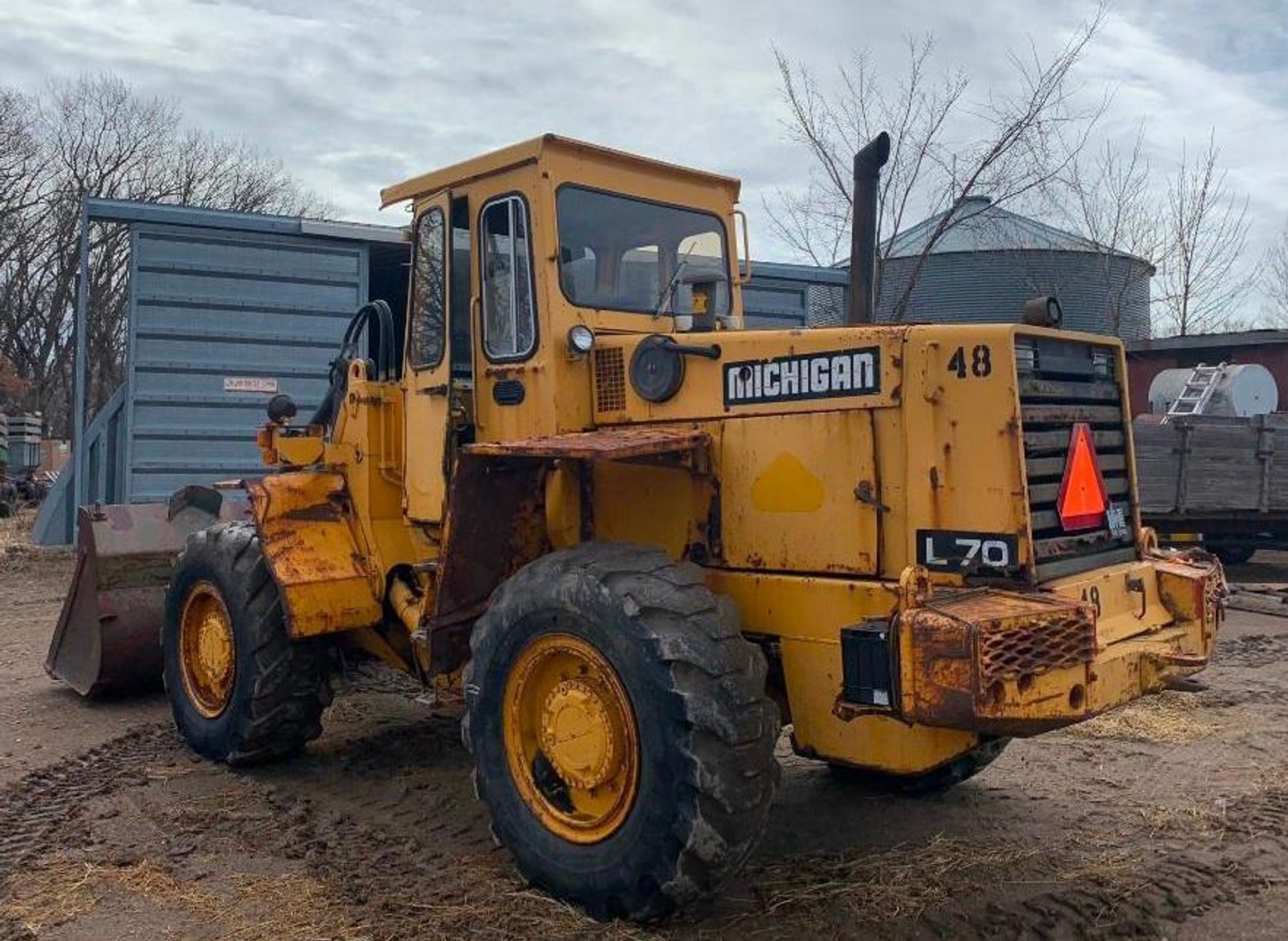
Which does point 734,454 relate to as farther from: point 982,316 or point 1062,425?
point 982,316

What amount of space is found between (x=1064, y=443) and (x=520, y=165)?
8.18ft

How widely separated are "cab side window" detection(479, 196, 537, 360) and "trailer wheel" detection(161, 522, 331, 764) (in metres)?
1.67

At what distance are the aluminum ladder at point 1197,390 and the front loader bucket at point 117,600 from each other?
13.0m

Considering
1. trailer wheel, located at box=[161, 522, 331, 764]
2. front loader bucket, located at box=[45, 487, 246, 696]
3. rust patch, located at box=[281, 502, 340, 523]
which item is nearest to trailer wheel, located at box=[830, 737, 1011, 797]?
trailer wheel, located at box=[161, 522, 331, 764]

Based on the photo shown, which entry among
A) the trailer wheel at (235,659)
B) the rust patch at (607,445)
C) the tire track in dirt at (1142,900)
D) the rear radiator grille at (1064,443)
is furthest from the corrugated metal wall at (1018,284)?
the rust patch at (607,445)

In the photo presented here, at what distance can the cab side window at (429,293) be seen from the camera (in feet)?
17.8

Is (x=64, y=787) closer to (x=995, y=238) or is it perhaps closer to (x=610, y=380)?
(x=610, y=380)

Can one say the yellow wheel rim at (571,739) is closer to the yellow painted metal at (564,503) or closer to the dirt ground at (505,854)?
the dirt ground at (505,854)

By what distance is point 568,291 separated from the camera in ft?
16.3

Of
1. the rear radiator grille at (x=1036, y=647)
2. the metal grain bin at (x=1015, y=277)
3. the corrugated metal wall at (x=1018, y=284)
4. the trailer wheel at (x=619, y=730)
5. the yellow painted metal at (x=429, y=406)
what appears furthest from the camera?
the corrugated metal wall at (x=1018, y=284)

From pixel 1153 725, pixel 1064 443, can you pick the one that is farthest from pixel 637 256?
pixel 1153 725

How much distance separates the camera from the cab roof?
4.97 meters

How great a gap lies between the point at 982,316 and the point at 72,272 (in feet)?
93.6

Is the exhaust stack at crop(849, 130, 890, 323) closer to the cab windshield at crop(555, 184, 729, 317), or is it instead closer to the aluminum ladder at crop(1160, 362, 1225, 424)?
the cab windshield at crop(555, 184, 729, 317)
